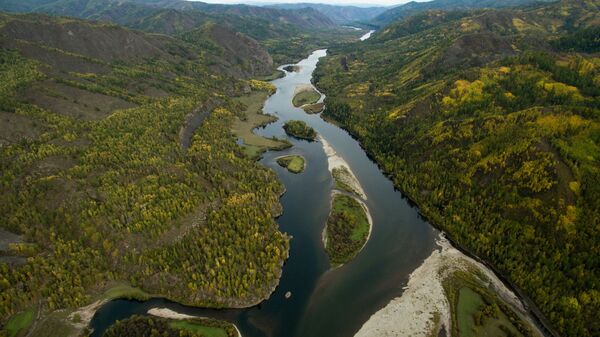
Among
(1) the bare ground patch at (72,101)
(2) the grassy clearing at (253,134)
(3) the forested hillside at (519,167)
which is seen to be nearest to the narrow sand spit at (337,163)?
(3) the forested hillside at (519,167)

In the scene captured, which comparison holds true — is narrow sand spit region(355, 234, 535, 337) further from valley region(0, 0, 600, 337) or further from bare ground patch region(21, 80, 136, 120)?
bare ground patch region(21, 80, 136, 120)

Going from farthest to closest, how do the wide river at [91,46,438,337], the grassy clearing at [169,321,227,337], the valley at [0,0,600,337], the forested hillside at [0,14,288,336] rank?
the forested hillside at [0,14,288,336], the valley at [0,0,600,337], the wide river at [91,46,438,337], the grassy clearing at [169,321,227,337]

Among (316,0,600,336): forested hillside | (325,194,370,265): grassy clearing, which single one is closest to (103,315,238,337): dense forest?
(325,194,370,265): grassy clearing

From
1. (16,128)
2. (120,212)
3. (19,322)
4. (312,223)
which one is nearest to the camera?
(19,322)

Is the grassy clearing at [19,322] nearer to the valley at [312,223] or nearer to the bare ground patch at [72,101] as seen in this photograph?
the valley at [312,223]

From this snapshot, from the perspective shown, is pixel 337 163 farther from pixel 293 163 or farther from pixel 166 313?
pixel 166 313

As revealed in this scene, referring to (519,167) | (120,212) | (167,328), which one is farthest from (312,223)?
(519,167)

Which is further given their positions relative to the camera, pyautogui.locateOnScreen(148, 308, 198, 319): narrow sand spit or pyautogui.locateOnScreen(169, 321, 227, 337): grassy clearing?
pyautogui.locateOnScreen(148, 308, 198, 319): narrow sand spit

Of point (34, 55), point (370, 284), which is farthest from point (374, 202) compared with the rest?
point (34, 55)
